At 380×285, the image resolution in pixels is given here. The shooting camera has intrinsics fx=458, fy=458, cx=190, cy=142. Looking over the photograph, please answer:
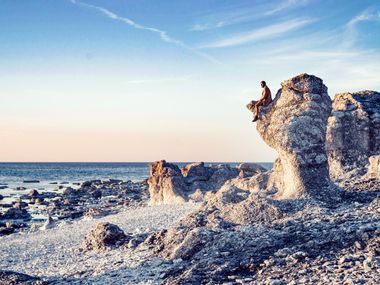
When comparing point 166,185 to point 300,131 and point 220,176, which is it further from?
point 300,131

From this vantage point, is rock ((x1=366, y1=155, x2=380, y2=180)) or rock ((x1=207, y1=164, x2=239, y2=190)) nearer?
rock ((x1=366, y1=155, x2=380, y2=180))

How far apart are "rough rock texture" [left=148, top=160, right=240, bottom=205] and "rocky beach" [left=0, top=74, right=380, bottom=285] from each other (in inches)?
487

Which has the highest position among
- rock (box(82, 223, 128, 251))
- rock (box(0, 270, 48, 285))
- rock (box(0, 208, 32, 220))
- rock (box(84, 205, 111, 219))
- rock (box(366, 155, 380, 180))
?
rock (box(366, 155, 380, 180))

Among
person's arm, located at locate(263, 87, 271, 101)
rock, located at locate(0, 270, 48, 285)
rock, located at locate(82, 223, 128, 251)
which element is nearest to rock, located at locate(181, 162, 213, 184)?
person's arm, located at locate(263, 87, 271, 101)

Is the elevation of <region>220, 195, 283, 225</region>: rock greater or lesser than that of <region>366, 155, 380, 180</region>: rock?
lesser

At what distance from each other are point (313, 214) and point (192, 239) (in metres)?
4.30

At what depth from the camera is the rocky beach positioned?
12297mm

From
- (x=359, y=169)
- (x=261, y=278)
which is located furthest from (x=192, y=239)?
(x=359, y=169)

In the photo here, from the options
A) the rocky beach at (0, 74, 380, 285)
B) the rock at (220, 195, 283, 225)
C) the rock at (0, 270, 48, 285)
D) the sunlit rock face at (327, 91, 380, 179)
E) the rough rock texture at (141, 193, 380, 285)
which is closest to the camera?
the rough rock texture at (141, 193, 380, 285)

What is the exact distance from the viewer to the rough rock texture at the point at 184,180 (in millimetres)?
39375

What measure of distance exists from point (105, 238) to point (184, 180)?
2416 cm

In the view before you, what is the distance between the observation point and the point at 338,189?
18.1 metres

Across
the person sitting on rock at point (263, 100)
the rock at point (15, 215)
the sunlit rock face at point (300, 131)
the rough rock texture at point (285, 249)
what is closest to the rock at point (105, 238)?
the rough rock texture at point (285, 249)

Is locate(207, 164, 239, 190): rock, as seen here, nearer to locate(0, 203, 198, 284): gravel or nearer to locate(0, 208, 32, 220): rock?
locate(0, 208, 32, 220): rock
